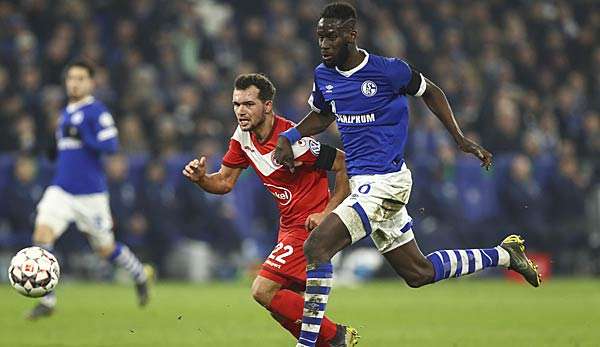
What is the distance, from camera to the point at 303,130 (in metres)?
8.76

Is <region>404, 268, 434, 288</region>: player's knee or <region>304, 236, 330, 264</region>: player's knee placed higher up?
<region>304, 236, 330, 264</region>: player's knee

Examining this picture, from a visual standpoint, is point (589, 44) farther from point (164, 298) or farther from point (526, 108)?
point (164, 298)

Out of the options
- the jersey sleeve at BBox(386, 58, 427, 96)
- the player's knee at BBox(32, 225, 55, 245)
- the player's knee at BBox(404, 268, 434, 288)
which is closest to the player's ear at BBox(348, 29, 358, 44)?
the jersey sleeve at BBox(386, 58, 427, 96)

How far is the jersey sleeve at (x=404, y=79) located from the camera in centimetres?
865

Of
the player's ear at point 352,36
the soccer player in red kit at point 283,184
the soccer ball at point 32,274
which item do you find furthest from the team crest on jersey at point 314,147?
the soccer ball at point 32,274

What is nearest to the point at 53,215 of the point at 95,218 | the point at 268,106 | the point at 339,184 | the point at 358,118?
the point at 95,218

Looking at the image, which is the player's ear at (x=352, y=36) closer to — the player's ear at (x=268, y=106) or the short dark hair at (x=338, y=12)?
the short dark hair at (x=338, y=12)

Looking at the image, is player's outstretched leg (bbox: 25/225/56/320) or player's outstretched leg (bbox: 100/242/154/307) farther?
player's outstretched leg (bbox: 100/242/154/307)

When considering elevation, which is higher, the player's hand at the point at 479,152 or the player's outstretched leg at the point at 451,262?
the player's hand at the point at 479,152

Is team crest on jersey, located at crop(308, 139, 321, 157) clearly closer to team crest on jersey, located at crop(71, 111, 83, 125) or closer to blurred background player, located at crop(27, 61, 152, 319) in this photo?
blurred background player, located at crop(27, 61, 152, 319)

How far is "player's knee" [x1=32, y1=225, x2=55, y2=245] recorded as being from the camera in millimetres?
12948

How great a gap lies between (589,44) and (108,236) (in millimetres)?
13889

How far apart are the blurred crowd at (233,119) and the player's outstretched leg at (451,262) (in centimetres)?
994

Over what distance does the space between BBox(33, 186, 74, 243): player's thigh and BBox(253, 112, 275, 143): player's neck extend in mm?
4820
